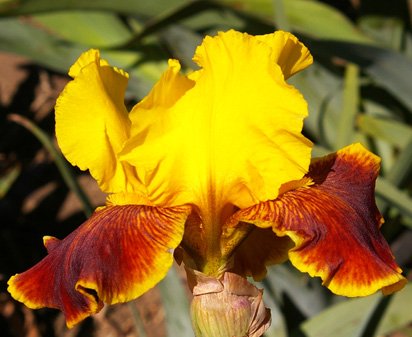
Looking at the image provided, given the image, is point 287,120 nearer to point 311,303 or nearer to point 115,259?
point 115,259

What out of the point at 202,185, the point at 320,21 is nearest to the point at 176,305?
the point at 202,185

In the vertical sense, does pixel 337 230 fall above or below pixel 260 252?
above

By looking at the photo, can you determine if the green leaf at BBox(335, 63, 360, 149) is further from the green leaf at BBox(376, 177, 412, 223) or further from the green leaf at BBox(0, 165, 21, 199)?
the green leaf at BBox(0, 165, 21, 199)

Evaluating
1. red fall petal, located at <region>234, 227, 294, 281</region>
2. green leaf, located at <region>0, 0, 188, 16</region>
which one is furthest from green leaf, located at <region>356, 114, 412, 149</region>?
red fall petal, located at <region>234, 227, 294, 281</region>

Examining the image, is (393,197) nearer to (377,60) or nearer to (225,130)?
(377,60)

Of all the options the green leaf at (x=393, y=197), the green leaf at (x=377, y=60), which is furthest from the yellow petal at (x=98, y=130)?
the green leaf at (x=377, y=60)

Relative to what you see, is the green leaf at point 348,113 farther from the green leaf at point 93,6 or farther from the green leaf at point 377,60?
the green leaf at point 93,6

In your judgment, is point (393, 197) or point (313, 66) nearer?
point (393, 197)
